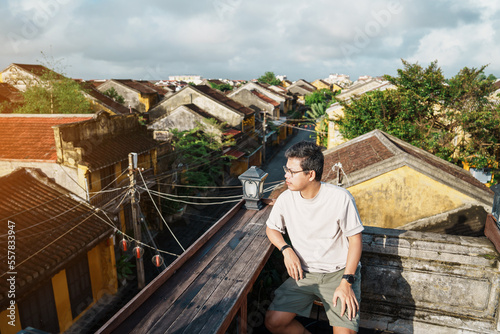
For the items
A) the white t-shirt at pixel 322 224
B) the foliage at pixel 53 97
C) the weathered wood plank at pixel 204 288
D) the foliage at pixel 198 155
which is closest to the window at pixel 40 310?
the weathered wood plank at pixel 204 288

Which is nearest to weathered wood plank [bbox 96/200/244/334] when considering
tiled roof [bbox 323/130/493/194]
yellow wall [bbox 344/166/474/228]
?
yellow wall [bbox 344/166/474/228]

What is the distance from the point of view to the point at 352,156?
10734 mm

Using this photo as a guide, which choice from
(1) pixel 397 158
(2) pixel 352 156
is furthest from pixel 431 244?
(2) pixel 352 156

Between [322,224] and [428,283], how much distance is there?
1958 mm

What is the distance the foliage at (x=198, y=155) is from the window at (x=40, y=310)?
37.1 feet

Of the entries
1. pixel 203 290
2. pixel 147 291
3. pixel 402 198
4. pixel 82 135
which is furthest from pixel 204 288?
pixel 82 135

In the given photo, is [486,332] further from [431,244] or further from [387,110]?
[387,110]

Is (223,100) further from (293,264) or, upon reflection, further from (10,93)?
(293,264)

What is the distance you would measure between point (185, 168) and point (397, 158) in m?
14.4

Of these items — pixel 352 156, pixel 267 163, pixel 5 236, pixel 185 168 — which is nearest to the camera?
pixel 5 236

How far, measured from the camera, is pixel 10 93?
23.6 metres

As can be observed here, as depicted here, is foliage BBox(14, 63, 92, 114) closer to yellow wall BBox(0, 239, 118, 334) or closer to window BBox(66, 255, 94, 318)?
yellow wall BBox(0, 239, 118, 334)

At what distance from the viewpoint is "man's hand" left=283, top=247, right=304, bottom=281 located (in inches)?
127

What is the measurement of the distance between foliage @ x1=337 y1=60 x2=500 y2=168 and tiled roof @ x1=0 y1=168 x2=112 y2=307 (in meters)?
14.3
